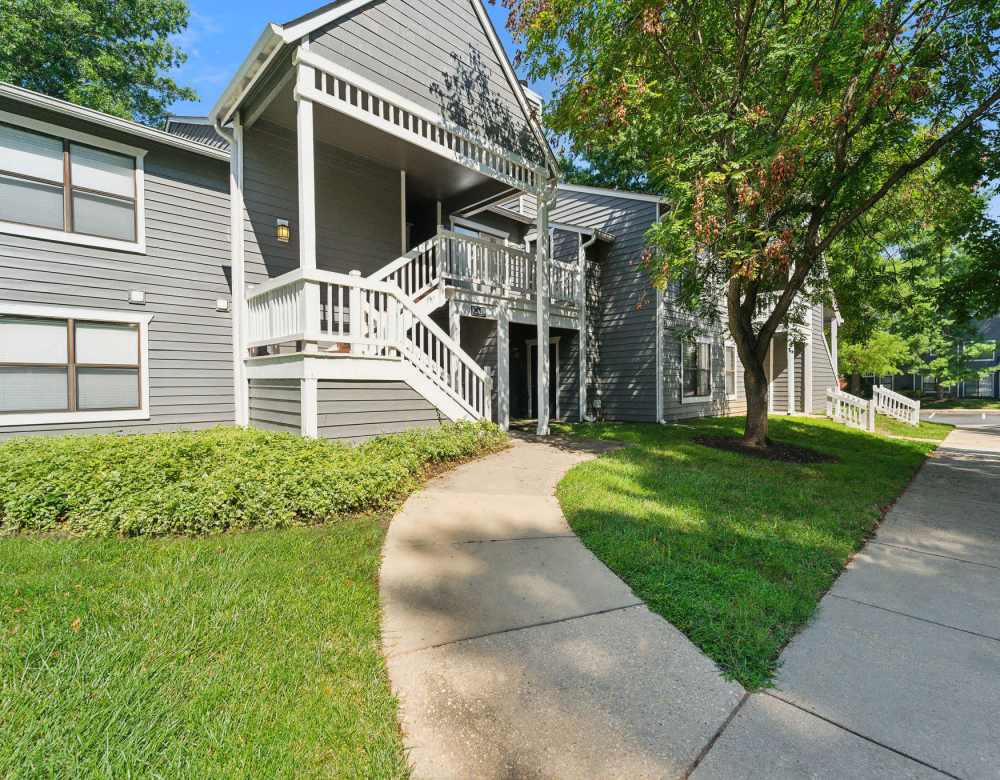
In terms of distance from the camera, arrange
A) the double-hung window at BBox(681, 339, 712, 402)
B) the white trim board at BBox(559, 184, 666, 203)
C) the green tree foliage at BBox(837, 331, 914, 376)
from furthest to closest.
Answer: the green tree foliage at BBox(837, 331, 914, 376)
the double-hung window at BBox(681, 339, 712, 402)
the white trim board at BBox(559, 184, 666, 203)

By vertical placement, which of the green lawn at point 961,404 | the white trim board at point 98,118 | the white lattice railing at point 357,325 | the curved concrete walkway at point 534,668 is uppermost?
the white trim board at point 98,118

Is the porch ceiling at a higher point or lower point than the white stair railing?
higher

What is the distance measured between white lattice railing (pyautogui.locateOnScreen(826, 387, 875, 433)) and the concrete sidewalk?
10834mm

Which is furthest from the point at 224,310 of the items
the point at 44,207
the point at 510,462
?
the point at 510,462

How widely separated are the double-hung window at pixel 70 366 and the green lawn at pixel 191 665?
3.96m

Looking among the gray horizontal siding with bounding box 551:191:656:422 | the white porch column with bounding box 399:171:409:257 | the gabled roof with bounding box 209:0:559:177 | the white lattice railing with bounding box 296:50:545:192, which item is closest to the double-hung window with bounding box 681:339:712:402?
the gray horizontal siding with bounding box 551:191:656:422

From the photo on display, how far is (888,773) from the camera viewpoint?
1718 mm

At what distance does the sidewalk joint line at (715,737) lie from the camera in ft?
5.66

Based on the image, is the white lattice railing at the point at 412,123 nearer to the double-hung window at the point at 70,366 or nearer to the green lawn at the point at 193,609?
→ the double-hung window at the point at 70,366

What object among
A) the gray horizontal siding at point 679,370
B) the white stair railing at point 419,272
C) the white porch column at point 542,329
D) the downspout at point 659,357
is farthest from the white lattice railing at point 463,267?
the gray horizontal siding at point 679,370

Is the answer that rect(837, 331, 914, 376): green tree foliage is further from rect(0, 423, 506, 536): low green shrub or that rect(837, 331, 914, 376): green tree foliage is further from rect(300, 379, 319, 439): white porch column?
rect(0, 423, 506, 536): low green shrub

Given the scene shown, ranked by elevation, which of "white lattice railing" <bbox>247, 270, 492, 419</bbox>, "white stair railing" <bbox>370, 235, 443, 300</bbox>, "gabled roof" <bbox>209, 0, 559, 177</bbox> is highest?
"gabled roof" <bbox>209, 0, 559, 177</bbox>

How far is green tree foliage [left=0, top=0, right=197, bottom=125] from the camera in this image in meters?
16.3

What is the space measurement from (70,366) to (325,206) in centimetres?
452
